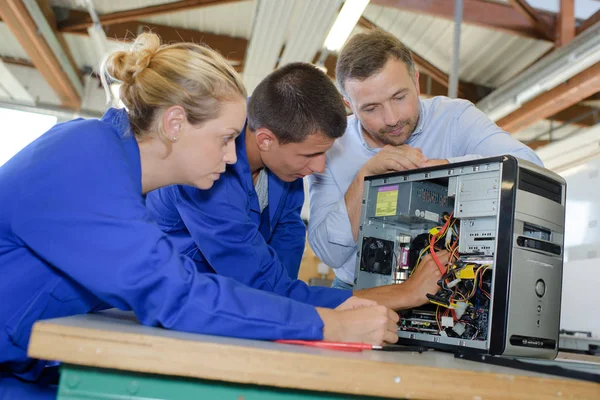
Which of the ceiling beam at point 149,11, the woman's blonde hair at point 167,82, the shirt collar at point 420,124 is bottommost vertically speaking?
the woman's blonde hair at point 167,82

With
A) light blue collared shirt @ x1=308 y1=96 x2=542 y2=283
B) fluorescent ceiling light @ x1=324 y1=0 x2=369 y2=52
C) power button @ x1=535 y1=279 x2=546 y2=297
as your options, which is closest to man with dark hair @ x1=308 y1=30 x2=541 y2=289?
light blue collared shirt @ x1=308 y1=96 x2=542 y2=283

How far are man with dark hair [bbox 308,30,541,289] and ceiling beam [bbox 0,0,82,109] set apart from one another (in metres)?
3.04

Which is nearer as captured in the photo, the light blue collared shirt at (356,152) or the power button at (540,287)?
the power button at (540,287)

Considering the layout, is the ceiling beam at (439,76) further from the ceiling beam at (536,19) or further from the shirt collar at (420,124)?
the shirt collar at (420,124)

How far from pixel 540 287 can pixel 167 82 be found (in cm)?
84

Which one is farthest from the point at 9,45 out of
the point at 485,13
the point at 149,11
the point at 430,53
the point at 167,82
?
the point at 167,82

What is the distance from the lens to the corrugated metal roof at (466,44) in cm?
477

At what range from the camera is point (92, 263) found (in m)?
0.81

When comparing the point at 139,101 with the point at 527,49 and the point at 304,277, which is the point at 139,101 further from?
the point at 304,277

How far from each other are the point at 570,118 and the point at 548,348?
5207 millimetres

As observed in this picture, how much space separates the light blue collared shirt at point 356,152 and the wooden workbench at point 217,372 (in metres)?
0.94

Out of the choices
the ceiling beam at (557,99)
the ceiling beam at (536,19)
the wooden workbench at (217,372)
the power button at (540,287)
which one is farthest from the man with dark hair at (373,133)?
the ceiling beam at (536,19)

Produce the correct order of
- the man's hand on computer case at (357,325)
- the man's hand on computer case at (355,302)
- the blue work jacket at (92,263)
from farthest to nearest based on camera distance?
the man's hand on computer case at (355,302)
the man's hand on computer case at (357,325)
the blue work jacket at (92,263)

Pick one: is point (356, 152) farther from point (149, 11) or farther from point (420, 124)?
point (149, 11)
